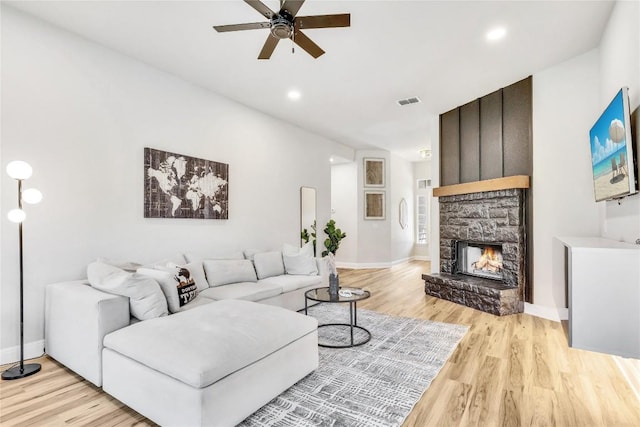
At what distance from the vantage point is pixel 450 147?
17.3 feet

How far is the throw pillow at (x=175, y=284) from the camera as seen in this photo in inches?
108

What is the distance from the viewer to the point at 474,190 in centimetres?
464

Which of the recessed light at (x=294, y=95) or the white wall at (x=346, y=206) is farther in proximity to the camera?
the white wall at (x=346, y=206)

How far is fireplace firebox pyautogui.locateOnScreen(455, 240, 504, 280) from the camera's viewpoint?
466 centimetres

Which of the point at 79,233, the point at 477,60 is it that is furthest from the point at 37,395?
the point at 477,60

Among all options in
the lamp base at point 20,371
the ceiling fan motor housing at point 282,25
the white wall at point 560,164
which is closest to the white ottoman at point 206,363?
the lamp base at point 20,371

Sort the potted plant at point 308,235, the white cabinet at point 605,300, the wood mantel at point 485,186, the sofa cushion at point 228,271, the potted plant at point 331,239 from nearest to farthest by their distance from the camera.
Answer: the white cabinet at point 605,300, the sofa cushion at point 228,271, the wood mantel at point 485,186, the potted plant at point 308,235, the potted plant at point 331,239

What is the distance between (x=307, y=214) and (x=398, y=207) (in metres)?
3.63

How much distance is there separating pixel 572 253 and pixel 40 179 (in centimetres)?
408

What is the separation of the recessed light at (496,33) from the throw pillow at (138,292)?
375 centimetres

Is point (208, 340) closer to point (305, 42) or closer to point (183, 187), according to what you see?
point (305, 42)

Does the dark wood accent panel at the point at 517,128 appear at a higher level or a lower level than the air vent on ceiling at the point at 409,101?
lower

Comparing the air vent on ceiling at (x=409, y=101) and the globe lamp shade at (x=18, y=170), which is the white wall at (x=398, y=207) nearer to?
the air vent on ceiling at (x=409, y=101)

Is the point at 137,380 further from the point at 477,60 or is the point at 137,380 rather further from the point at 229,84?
the point at 477,60
